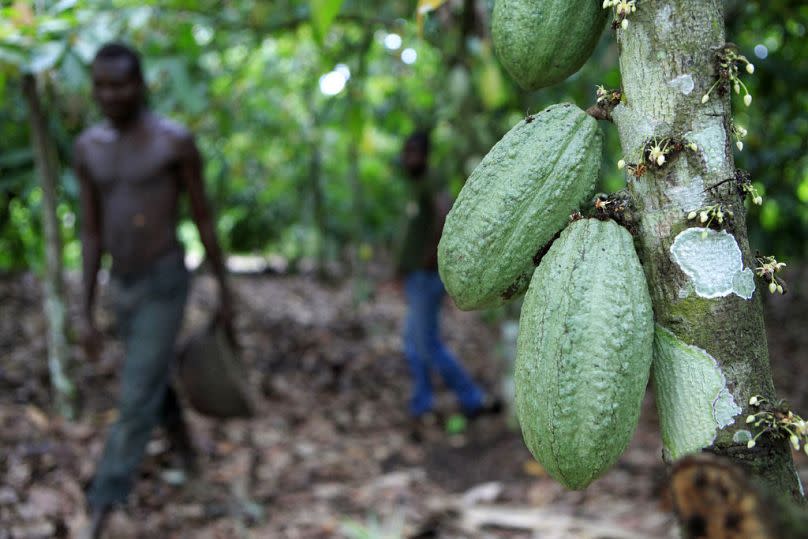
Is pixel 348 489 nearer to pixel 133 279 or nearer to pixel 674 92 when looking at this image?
pixel 133 279

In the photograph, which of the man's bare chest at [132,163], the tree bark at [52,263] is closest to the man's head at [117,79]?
the man's bare chest at [132,163]

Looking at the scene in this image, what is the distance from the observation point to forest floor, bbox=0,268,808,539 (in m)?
2.81

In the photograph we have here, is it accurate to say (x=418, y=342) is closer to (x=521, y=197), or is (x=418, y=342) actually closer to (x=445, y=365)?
(x=445, y=365)

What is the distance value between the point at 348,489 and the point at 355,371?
1.72m

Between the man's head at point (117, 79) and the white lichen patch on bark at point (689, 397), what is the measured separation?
2.29 meters

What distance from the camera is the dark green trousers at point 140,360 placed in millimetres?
2523

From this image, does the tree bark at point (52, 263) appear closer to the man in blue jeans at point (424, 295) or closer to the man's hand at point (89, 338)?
the man's hand at point (89, 338)

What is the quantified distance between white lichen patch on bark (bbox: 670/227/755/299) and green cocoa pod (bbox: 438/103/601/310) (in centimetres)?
15

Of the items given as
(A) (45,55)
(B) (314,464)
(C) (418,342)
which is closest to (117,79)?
(A) (45,55)

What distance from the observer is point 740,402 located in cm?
72

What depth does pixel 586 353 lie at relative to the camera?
2.46 ft

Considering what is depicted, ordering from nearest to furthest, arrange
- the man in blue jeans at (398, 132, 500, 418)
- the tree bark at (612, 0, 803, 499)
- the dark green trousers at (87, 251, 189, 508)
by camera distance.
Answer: the tree bark at (612, 0, 803, 499) < the dark green trousers at (87, 251, 189, 508) < the man in blue jeans at (398, 132, 500, 418)

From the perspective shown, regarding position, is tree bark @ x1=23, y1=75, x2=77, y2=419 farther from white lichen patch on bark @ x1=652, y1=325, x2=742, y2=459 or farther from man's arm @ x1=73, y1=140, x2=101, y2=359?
white lichen patch on bark @ x1=652, y1=325, x2=742, y2=459

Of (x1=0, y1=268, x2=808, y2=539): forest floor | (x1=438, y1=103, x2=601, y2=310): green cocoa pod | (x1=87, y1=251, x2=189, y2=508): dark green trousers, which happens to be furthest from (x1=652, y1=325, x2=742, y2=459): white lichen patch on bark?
(x1=87, y1=251, x2=189, y2=508): dark green trousers
